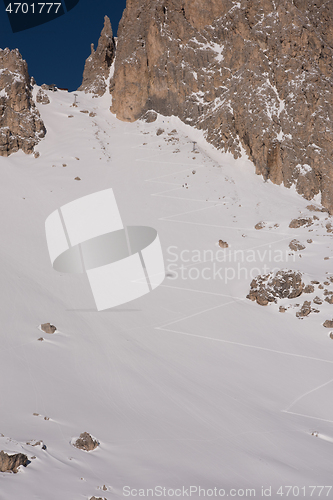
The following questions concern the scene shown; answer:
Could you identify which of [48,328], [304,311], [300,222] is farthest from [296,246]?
[48,328]

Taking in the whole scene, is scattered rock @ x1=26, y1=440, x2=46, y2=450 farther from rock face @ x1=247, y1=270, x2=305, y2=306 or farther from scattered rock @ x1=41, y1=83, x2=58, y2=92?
scattered rock @ x1=41, y1=83, x2=58, y2=92

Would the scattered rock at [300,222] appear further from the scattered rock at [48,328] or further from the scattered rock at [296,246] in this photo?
the scattered rock at [48,328]

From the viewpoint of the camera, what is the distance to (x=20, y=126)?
36.5 meters

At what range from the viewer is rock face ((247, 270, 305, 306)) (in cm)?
1950

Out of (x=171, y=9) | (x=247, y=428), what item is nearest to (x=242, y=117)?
(x=171, y=9)

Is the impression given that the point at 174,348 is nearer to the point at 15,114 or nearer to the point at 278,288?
the point at 278,288

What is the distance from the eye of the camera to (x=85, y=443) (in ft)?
26.4

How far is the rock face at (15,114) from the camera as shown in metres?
35.3

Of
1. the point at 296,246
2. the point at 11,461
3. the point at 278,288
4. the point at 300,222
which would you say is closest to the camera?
the point at 11,461

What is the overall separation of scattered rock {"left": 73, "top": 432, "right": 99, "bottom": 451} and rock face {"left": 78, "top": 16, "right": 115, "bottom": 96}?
45.3 metres

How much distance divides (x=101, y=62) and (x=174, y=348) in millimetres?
42709

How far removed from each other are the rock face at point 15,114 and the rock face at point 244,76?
905 centimetres

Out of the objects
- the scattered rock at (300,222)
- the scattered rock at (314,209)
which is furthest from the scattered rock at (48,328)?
the scattered rock at (314,209)

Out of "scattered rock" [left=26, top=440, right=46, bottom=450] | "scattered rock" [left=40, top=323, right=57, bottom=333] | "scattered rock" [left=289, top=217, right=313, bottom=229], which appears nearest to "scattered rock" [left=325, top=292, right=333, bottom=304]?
"scattered rock" [left=289, top=217, right=313, bottom=229]
